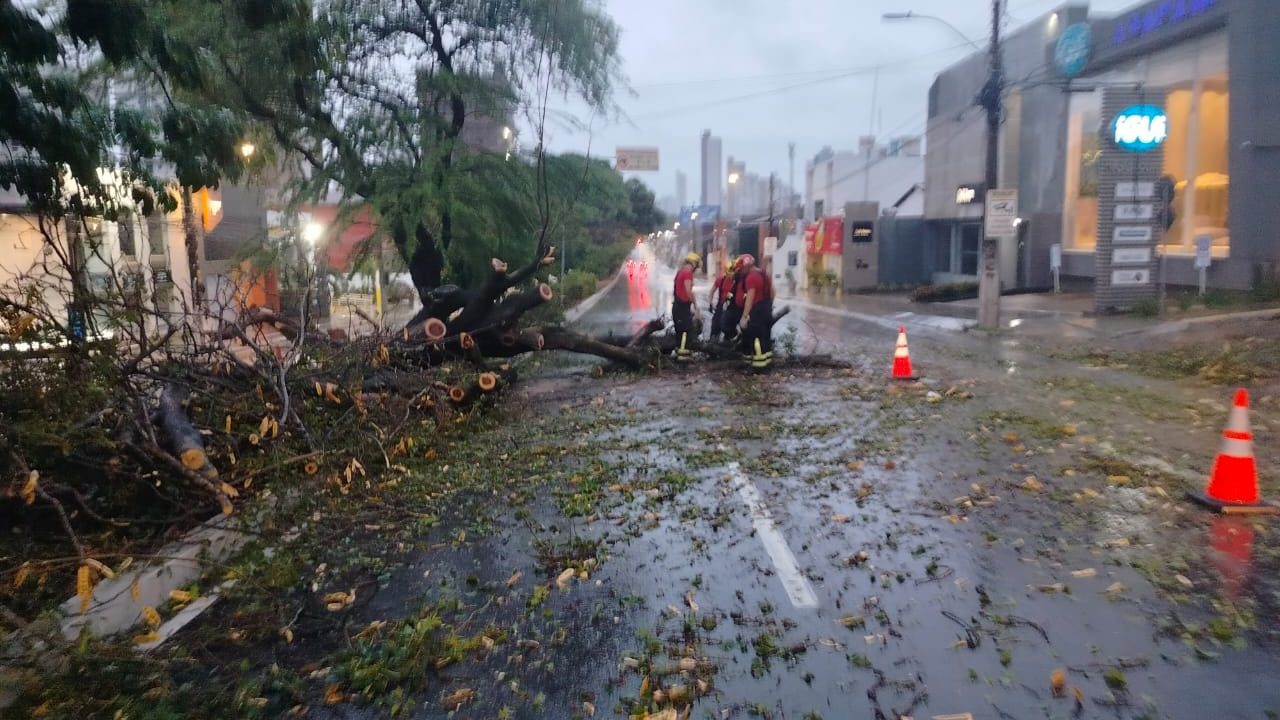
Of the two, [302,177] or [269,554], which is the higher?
[302,177]

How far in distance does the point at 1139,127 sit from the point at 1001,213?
3.64 m

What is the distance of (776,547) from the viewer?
5.72m

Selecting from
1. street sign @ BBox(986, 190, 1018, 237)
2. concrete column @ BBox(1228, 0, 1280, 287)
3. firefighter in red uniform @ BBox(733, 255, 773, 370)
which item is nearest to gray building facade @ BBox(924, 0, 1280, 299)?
concrete column @ BBox(1228, 0, 1280, 287)

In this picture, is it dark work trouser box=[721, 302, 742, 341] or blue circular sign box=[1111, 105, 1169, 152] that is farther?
blue circular sign box=[1111, 105, 1169, 152]

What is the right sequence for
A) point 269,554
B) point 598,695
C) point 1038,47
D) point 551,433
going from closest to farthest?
1. point 598,695
2. point 269,554
3. point 551,433
4. point 1038,47

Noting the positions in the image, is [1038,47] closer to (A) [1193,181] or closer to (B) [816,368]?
(A) [1193,181]

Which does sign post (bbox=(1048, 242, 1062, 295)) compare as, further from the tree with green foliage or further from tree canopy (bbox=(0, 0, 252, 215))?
tree canopy (bbox=(0, 0, 252, 215))

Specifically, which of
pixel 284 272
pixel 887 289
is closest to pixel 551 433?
pixel 284 272

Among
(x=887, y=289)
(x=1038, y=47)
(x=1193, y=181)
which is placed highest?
(x=1038, y=47)

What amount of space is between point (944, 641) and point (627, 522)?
8.18ft

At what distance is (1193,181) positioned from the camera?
23.8 m

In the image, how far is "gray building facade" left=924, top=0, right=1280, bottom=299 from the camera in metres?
20.0

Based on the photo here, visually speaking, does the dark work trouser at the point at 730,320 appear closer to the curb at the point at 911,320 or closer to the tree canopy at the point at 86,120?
the curb at the point at 911,320

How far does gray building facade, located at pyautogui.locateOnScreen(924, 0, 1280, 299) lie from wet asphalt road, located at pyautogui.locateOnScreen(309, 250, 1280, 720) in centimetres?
1318
